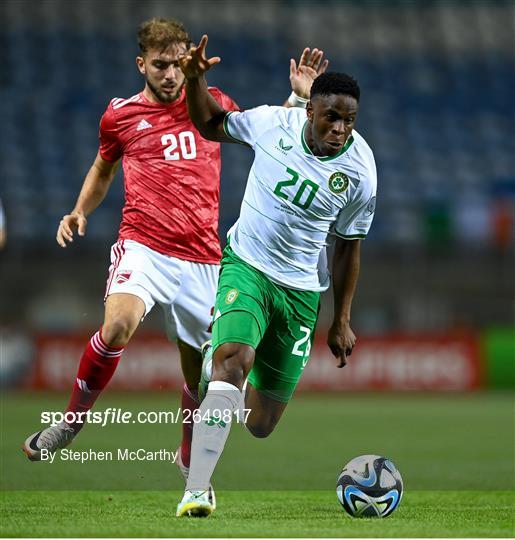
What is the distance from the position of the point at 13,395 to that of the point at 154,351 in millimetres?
2395

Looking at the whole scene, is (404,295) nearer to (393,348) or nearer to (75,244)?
(393,348)

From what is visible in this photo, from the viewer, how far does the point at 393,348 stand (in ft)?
64.8

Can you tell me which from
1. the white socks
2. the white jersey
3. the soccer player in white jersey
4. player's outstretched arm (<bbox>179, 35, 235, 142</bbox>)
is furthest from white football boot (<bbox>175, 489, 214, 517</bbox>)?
player's outstretched arm (<bbox>179, 35, 235, 142</bbox>)

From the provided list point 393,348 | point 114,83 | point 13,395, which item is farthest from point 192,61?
point 114,83

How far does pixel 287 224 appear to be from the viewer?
249 inches

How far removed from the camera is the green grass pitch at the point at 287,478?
554 centimetres

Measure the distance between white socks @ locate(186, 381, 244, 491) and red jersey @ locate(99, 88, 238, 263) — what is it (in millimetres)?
1713

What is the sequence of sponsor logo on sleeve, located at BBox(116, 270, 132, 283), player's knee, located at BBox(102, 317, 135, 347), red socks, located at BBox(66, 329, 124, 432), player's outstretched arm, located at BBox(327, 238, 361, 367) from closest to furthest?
1. player's outstretched arm, located at BBox(327, 238, 361, 367)
2. player's knee, located at BBox(102, 317, 135, 347)
3. red socks, located at BBox(66, 329, 124, 432)
4. sponsor logo on sleeve, located at BBox(116, 270, 132, 283)

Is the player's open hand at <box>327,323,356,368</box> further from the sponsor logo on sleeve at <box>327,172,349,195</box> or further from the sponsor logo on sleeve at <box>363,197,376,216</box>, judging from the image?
the sponsor logo on sleeve at <box>327,172,349,195</box>

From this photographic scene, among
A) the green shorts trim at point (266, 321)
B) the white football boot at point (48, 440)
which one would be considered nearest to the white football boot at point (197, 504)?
the green shorts trim at point (266, 321)

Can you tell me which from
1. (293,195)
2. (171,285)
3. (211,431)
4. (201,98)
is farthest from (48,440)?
(201,98)

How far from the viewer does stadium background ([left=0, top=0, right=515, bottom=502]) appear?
12758 millimetres

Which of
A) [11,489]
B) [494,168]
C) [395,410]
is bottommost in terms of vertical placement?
[494,168]

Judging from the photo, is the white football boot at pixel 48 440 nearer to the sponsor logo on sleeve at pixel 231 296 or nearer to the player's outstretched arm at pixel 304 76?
the sponsor logo on sleeve at pixel 231 296
